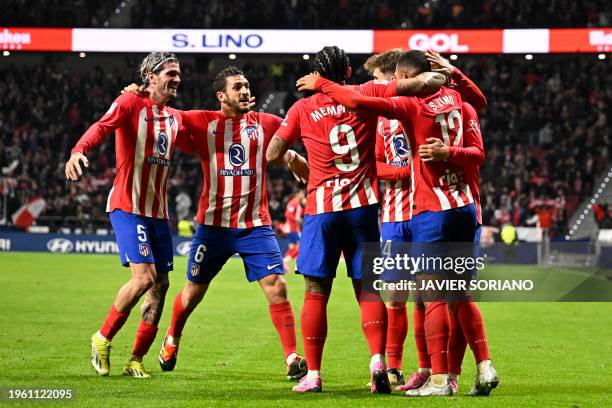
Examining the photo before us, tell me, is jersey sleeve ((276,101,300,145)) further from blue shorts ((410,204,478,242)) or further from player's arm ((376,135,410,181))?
blue shorts ((410,204,478,242))

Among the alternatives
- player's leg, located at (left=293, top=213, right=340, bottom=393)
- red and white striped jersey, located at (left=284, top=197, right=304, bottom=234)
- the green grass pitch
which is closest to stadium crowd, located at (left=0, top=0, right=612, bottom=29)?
red and white striped jersey, located at (left=284, top=197, right=304, bottom=234)

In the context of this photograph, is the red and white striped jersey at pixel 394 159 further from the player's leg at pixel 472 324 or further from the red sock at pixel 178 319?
the red sock at pixel 178 319

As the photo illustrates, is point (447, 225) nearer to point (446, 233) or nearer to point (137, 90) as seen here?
point (446, 233)

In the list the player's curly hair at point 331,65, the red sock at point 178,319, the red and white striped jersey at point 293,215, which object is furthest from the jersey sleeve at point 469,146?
the red and white striped jersey at point 293,215

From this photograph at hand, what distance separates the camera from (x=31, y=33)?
32.0 meters

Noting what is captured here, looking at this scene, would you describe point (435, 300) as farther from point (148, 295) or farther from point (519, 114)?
point (519, 114)

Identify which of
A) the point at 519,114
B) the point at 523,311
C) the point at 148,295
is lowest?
the point at 523,311

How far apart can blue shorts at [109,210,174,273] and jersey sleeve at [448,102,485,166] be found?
253cm

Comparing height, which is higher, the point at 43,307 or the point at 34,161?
the point at 34,161

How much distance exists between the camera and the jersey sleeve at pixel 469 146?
21.1ft

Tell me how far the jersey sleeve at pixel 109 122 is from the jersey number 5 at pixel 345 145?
181 cm

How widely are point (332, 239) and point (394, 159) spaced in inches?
50.1

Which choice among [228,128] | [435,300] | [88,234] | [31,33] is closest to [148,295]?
[228,128]

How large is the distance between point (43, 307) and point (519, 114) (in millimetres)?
22793
